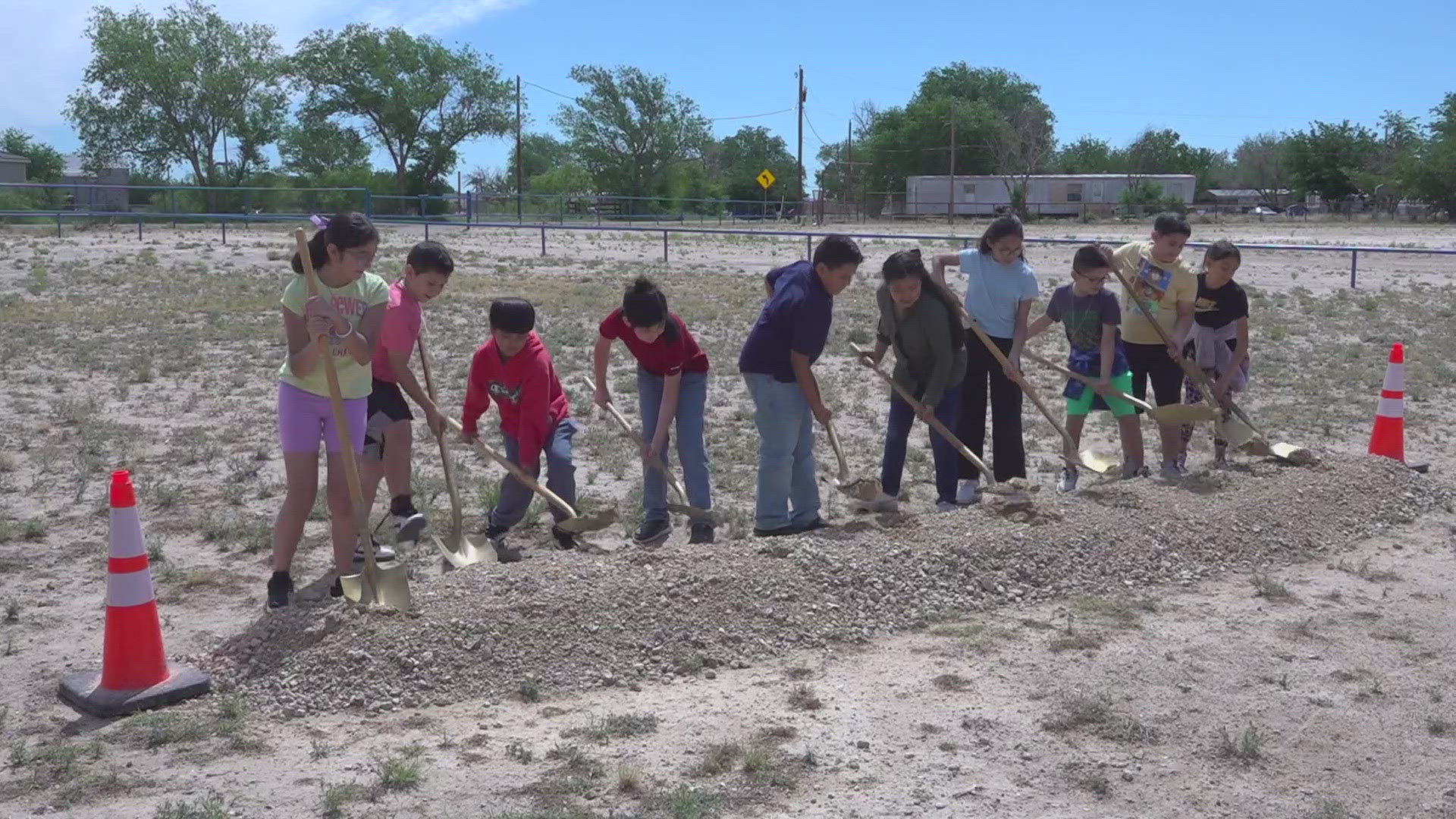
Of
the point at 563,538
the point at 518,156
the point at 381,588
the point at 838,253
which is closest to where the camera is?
the point at 381,588

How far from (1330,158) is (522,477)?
252 ft

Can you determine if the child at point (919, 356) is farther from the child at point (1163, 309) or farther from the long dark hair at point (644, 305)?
the child at point (1163, 309)

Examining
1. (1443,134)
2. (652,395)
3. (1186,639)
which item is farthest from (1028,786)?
(1443,134)

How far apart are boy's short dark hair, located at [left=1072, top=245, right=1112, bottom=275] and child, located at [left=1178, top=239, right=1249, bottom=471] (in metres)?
0.68

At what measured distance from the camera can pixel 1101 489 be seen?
6.52m

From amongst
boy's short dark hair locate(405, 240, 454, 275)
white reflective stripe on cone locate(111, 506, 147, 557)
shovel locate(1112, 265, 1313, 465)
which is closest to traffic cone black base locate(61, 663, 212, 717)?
white reflective stripe on cone locate(111, 506, 147, 557)

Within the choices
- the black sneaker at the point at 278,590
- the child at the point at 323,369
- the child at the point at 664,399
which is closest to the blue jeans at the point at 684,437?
the child at the point at 664,399

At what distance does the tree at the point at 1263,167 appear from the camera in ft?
269

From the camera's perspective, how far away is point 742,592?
16.4ft

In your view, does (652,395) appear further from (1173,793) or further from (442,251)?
(1173,793)

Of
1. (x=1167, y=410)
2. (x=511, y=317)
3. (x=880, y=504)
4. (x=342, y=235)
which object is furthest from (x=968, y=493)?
(x=342, y=235)

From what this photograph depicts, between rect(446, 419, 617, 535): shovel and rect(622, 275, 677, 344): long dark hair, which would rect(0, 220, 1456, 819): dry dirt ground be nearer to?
rect(446, 419, 617, 535): shovel

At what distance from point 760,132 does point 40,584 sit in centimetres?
10147

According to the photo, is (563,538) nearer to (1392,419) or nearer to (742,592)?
(742,592)
